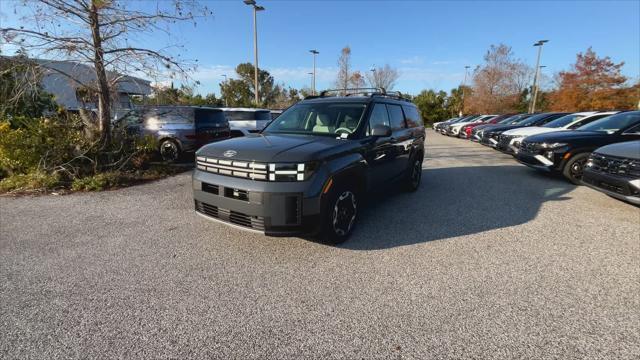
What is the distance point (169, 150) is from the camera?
8.84 meters

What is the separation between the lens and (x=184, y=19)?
7.32 m

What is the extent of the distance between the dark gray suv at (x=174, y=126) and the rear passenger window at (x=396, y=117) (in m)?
5.84

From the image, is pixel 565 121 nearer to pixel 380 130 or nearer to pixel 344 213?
pixel 380 130

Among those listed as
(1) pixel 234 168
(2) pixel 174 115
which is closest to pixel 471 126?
(2) pixel 174 115

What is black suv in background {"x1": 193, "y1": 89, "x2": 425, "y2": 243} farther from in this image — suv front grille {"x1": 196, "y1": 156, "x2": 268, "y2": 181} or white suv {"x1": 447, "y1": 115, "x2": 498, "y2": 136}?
white suv {"x1": 447, "y1": 115, "x2": 498, "y2": 136}

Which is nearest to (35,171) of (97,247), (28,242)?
(28,242)

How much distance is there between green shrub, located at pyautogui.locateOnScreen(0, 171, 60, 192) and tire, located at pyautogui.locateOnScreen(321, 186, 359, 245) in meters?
6.00

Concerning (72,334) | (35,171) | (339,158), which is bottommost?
(72,334)

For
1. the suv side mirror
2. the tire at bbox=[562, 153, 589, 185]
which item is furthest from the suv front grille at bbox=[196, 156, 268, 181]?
the tire at bbox=[562, 153, 589, 185]

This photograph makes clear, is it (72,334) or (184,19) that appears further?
(184,19)

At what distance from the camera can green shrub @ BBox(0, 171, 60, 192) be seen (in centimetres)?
605

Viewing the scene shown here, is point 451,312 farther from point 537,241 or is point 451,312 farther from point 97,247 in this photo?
point 97,247

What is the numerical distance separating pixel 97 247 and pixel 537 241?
17.5 ft

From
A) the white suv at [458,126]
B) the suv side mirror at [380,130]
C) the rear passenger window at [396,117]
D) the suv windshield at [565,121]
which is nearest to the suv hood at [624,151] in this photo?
the rear passenger window at [396,117]
